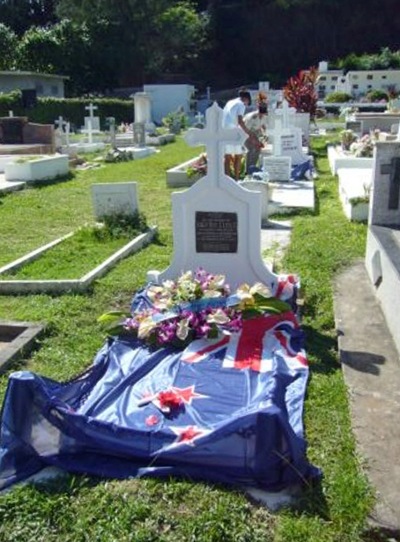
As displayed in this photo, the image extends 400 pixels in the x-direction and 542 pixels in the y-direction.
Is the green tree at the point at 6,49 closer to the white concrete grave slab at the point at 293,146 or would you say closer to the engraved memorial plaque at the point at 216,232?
the white concrete grave slab at the point at 293,146

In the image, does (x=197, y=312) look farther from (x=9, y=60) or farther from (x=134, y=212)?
(x=9, y=60)

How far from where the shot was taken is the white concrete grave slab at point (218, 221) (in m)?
5.00

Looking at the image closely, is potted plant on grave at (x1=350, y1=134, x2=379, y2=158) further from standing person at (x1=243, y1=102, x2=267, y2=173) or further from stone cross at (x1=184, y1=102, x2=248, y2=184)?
stone cross at (x1=184, y1=102, x2=248, y2=184)

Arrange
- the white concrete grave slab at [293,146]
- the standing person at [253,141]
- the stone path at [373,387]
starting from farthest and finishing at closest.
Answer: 1. the white concrete grave slab at [293,146]
2. the standing person at [253,141]
3. the stone path at [373,387]

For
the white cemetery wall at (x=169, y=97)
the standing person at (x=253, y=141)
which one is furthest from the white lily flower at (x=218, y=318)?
the white cemetery wall at (x=169, y=97)

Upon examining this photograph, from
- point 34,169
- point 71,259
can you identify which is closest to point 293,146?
point 34,169

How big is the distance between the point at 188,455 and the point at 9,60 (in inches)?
1697

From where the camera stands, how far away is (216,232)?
512 cm

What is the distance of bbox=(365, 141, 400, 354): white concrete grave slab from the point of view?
4.94m

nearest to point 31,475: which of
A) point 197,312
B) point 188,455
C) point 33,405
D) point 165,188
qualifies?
point 33,405

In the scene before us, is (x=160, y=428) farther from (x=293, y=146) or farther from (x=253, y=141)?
(x=293, y=146)

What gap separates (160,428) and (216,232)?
2305mm

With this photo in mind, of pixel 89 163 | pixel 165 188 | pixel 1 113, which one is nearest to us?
pixel 165 188

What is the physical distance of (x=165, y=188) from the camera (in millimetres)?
12000
